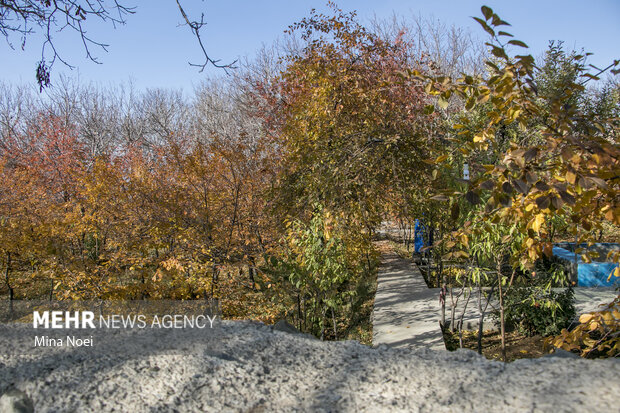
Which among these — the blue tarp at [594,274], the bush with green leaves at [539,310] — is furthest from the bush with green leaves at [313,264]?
the blue tarp at [594,274]

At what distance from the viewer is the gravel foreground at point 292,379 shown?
177 cm

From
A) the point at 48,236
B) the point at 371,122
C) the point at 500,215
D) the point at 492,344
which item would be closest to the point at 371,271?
the point at 492,344

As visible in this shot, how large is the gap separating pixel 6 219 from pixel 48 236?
1414 mm

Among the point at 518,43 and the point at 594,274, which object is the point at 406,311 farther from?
the point at 518,43

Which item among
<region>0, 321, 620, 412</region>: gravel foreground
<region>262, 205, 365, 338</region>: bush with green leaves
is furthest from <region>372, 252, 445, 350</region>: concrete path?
<region>0, 321, 620, 412</region>: gravel foreground

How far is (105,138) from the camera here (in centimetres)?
2616

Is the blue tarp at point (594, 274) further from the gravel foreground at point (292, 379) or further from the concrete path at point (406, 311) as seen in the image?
the gravel foreground at point (292, 379)

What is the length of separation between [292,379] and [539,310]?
228 inches

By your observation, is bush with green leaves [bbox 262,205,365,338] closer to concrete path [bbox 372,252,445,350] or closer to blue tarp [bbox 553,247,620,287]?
concrete path [bbox 372,252,445,350]

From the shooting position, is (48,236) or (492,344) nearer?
(492,344)

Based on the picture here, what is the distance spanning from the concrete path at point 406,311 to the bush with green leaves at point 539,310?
1163mm

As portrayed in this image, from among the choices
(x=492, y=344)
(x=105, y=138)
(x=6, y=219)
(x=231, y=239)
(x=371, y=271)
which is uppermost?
(x=105, y=138)

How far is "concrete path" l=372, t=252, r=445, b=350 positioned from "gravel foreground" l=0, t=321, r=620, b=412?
3.48 metres

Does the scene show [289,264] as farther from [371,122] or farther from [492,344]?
[492,344]
